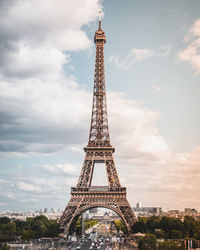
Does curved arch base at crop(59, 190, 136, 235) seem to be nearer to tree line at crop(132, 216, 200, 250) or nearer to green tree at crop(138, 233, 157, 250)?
tree line at crop(132, 216, 200, 250)

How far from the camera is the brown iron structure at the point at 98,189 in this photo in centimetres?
7450

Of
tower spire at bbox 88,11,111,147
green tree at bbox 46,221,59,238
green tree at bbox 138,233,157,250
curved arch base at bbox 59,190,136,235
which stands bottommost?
green tree at bbox 138,233,157,250

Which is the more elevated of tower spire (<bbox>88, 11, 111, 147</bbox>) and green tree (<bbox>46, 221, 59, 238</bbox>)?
tower spire (<bbox>88, 11, 111, 147</bbox>)

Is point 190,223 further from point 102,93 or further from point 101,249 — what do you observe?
point 102,93

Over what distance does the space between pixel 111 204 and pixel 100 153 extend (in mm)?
11201

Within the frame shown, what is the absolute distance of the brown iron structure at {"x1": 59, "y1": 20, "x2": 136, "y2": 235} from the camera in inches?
2933

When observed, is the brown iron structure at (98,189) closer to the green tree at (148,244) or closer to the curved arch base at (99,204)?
the curved arch base at (99,204)

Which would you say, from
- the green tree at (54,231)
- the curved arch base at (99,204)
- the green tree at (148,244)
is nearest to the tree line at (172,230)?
the green tree at (148,244)

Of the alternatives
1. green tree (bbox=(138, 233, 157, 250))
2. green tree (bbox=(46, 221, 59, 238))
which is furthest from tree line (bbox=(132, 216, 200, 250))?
green tree (bbox=(46, 221, 59, 238))

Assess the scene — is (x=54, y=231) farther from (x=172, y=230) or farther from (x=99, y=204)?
(x=172, y=230)

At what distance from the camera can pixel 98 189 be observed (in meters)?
76.8

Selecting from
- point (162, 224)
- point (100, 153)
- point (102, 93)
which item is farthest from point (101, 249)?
point (102, 93)

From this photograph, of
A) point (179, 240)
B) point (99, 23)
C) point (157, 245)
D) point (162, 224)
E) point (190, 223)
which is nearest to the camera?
point (157, 245)

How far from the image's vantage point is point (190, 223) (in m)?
70.8
